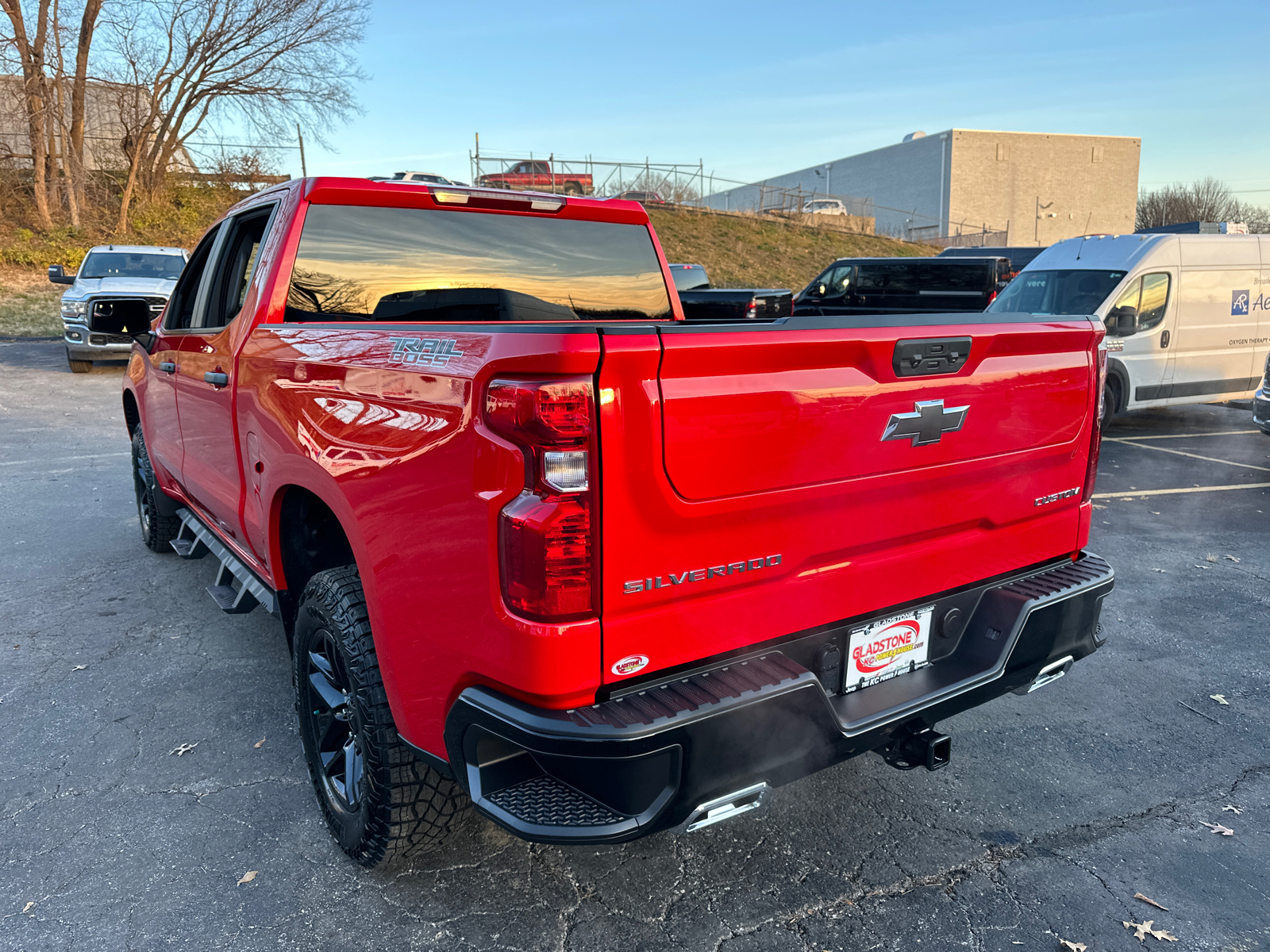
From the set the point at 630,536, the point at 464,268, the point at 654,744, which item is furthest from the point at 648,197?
the point at 654,744

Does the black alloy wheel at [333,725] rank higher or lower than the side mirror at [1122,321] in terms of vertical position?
lower

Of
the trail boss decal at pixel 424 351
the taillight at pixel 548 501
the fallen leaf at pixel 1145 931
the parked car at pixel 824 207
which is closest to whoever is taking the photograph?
the taillight at pixel 548 501

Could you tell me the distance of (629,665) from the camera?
1.96m

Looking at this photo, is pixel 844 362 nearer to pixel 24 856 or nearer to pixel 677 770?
pixel 677 770

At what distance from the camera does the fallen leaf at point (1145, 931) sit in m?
2.41

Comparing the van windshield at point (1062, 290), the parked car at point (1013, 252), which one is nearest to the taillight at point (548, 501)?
the van windshield at point (1062, 290)

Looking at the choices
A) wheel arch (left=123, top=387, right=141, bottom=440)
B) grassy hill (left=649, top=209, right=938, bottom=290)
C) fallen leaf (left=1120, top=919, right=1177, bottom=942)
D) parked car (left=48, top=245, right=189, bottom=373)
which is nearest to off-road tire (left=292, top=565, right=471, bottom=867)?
fallen leaf (left=1120, top=919, right=1177, bottom=942)

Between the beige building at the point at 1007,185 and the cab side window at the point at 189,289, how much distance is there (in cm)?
5506

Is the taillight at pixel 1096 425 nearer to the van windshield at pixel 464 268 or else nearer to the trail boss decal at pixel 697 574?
the trail boss decal at pixel 697 574

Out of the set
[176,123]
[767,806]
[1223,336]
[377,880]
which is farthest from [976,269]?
[176,123]

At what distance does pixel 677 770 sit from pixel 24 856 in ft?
7.38

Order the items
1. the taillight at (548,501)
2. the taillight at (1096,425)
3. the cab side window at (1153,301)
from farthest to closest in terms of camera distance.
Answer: the cab side window at (1153,301) < the taillight at (1096,425) < the taillight at (548,501)

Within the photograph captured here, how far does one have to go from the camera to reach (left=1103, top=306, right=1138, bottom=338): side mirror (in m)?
9.55

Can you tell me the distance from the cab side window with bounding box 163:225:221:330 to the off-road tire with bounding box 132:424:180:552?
3.60 ft
